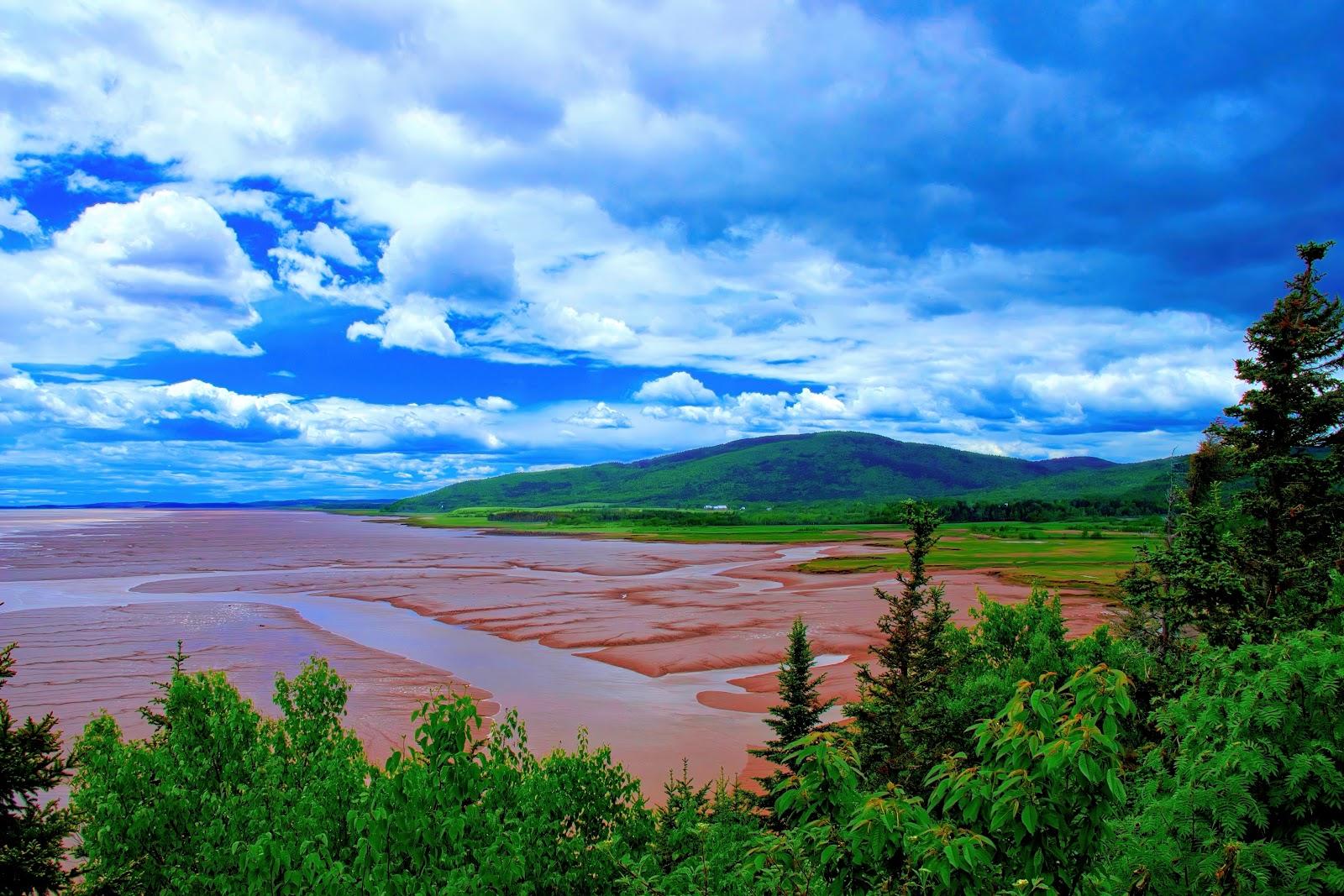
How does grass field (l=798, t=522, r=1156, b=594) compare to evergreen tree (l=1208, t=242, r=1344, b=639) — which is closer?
evergreen tree (l=1208, t=242, r=1344, b=639)

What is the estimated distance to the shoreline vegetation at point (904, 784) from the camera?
14.6ft

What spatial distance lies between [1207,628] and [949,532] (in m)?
133

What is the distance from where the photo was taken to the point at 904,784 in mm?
16656

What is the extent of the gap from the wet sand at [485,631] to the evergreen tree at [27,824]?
1436cm

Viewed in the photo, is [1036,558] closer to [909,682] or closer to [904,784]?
[909,682]

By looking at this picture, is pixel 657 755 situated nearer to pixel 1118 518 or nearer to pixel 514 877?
pixel 514 877

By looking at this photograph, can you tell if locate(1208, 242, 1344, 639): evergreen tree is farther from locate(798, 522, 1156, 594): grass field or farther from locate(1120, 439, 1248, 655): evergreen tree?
locate(798, 522, 1156, 594): grass field

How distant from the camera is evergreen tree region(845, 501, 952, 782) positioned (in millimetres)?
17469

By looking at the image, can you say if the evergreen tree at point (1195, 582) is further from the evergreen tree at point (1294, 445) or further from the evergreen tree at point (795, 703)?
the evergreen tree at point (795, 703)

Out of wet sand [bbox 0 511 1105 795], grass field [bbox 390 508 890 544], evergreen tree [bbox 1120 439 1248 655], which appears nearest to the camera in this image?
evergreen tree [bbox 1120 439 1248 655]

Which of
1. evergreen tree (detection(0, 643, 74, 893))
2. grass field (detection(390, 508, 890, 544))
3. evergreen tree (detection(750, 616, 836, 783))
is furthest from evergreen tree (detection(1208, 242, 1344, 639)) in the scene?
grass field (detection(390, 508, 890, 544))

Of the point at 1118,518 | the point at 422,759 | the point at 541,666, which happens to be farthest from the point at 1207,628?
the point at 1118,518

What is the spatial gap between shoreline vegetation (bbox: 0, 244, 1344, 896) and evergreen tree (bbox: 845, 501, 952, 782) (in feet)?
0.39

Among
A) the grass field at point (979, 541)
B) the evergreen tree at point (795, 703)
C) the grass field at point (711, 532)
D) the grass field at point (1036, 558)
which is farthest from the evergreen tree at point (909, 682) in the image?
the grass field at point (711, 532)
